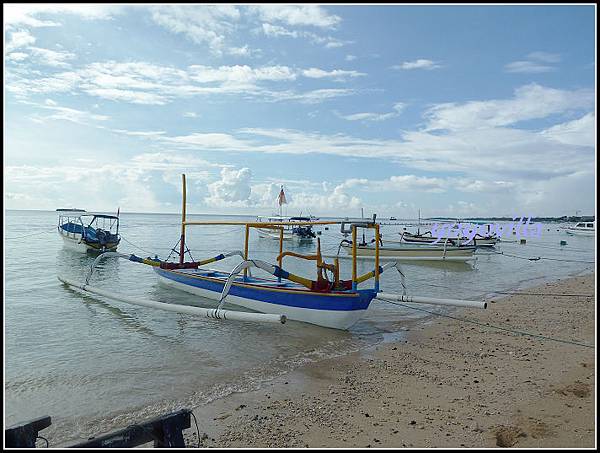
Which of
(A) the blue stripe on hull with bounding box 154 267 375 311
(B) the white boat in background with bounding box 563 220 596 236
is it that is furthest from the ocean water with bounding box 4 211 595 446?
(B) the white boat in background with bounding box 563 220 596 236

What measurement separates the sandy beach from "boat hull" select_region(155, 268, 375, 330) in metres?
1.32

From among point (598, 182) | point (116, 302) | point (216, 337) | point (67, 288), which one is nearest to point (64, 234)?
point (67, 288)

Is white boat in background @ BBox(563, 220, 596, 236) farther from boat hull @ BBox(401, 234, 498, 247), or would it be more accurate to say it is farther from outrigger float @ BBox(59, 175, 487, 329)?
outrigger float @ BBox(59, 175, 487, 329)

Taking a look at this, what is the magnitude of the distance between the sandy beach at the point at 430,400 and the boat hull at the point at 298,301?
132cm

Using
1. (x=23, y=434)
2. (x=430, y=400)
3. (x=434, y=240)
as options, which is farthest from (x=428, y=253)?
(x=23, y=434)

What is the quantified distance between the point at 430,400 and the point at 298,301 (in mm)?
5449

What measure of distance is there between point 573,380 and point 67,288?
1862 centimetres

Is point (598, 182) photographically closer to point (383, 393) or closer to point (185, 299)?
point (383, 393)

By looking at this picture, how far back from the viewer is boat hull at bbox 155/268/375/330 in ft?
37.0

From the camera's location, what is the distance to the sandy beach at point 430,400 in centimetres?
588

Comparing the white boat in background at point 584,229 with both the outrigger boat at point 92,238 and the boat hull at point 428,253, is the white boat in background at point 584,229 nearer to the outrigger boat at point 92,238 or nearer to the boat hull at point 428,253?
the boat hull at point 428,253

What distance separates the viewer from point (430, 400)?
709 centimetres

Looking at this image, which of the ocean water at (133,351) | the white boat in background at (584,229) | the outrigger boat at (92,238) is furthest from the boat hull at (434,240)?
the white boat in background at (584,229)

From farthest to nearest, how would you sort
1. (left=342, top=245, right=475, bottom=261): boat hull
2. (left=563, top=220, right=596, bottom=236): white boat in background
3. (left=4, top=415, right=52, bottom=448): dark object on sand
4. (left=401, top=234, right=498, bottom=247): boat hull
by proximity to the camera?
(left=563, top=220, right=596, bottom=236): white boat in background
(left=401, top=234, right=498, bottom=247): boat hull
(left=342, top=245, right=475, bottom=261): boat hull
(left=4, top=415, right=52, bottom=448): dark object on sand
